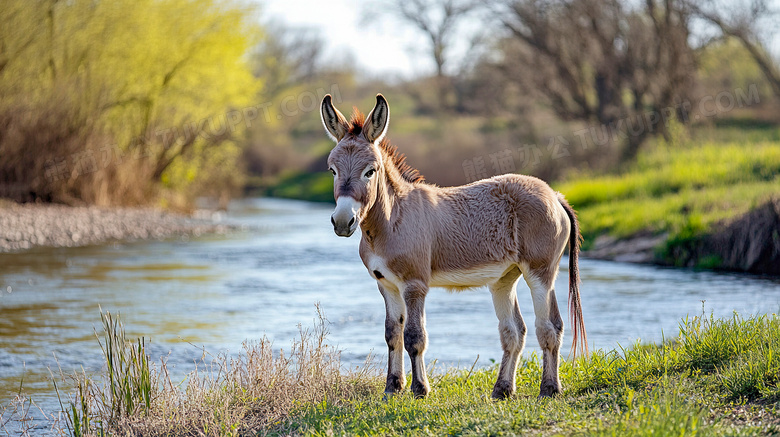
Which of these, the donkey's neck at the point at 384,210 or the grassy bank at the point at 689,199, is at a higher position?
the donkey's neck at the point at 384,210

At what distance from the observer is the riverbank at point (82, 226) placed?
19656 mm

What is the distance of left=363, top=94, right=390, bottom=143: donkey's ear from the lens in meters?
5.54

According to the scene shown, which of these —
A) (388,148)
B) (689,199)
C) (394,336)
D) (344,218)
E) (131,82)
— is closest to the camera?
(344,218)

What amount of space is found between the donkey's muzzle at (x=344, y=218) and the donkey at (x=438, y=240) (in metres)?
0.16

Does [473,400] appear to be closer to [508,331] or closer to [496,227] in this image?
[508,331]

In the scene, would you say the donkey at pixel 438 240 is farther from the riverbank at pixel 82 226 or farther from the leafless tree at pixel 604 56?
the leafless tree at pixel 604 56

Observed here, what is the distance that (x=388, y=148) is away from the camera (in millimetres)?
6102

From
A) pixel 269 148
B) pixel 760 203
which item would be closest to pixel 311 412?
pixel 760 203

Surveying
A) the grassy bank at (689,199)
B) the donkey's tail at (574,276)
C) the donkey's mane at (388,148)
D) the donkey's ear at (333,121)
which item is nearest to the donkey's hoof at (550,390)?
the donkey's tail at (574,276)

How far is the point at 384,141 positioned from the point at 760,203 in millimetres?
10482

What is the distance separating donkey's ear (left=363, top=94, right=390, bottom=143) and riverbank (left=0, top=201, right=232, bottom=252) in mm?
15680

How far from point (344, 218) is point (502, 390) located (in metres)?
2.05

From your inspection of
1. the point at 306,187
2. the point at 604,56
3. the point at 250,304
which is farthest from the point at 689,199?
the point at 306,187

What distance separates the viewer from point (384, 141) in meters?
6.09
